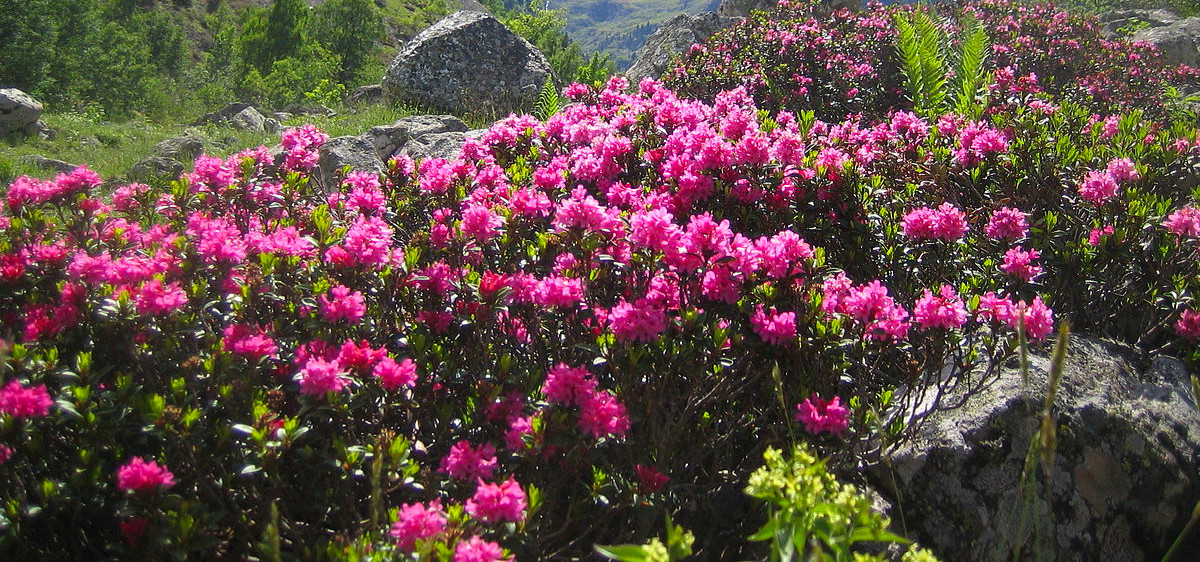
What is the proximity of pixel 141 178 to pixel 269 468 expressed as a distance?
7269 mm

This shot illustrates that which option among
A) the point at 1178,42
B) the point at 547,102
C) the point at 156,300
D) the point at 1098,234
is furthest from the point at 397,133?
the point at 1178,42

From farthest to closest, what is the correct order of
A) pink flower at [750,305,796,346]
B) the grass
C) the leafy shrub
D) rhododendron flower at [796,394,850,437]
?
the grass < the leafy shrub < pink flower at [750,305,796,346] < rhododendron flower at [796,394,850,437]

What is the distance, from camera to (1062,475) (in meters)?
2.31

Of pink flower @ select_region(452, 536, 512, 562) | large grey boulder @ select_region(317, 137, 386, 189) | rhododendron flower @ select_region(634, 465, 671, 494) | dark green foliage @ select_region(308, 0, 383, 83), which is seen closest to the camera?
pink flower @ select_region(452, 536, 512, 562)

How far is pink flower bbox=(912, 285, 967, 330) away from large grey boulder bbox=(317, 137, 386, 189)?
4578mm

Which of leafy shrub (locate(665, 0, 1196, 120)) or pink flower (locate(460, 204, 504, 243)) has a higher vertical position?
pink flower (locate(460, 204, 504, 243))

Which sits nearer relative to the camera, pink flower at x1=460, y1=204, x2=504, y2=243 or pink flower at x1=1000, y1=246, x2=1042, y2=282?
pink flower at x1=460, y1=204, x2=504, y2=243

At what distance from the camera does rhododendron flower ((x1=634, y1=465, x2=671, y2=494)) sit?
76.1 inches

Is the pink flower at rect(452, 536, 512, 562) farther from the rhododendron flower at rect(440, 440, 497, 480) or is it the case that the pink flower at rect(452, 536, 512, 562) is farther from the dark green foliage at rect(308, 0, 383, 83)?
the dark green foliage at rect(308, 0, 383, 83)

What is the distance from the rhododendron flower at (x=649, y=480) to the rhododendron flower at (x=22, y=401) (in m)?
1.53

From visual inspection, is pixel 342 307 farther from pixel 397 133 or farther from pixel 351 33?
Result: pixel 351 33

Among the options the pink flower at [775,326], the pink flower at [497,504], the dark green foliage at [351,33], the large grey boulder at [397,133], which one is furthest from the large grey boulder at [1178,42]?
the dark green foliage at [351,33]

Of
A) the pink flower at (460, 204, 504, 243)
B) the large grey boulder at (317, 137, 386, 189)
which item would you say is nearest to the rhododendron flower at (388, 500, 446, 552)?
the pink flower at (460, 204, 504, 243)

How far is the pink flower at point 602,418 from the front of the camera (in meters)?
1.87
